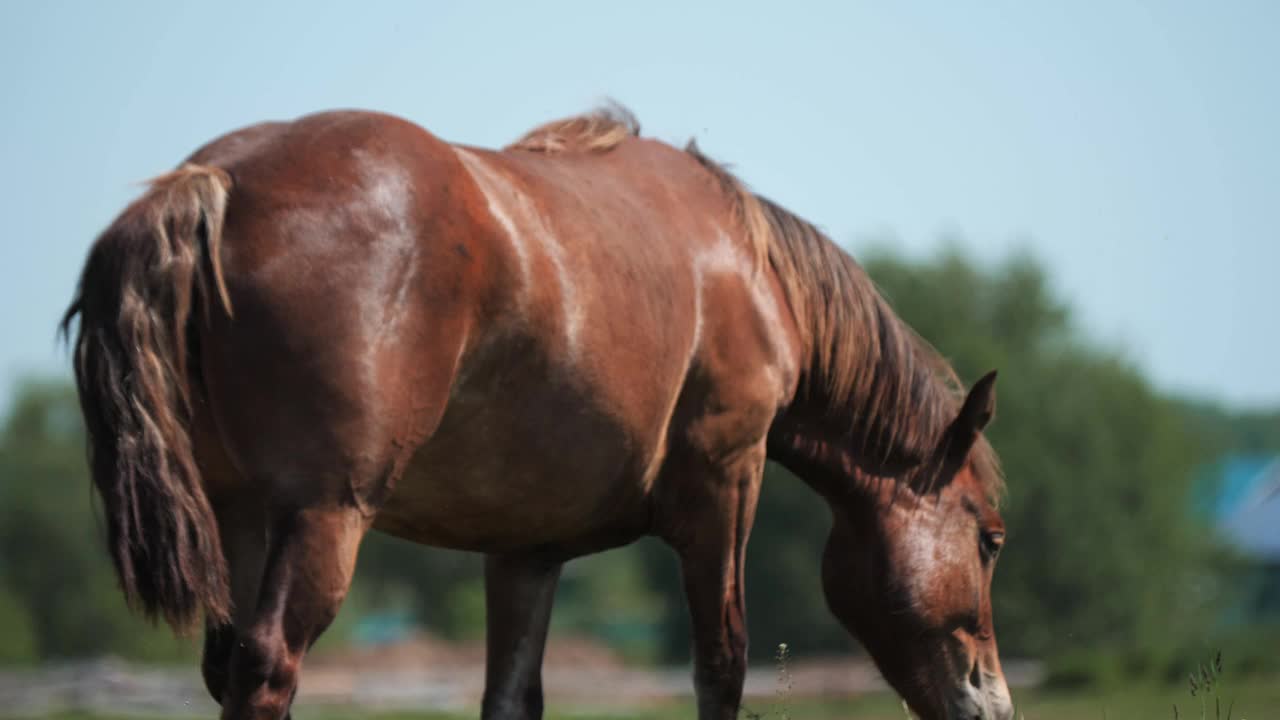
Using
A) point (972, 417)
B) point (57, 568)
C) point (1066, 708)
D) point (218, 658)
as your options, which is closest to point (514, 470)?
point (218, 658)

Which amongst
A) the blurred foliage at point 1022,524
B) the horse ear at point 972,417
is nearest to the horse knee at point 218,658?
the horse ear at point 972,417

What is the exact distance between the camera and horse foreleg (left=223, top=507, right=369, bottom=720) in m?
3.34

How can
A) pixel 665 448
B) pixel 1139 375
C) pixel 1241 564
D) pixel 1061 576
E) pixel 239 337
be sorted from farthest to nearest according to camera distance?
1. pixel 1241 564
2. pixel 1139 375
3. pixel 1061 576
4. pixel 665 448
5. pixel 239 337

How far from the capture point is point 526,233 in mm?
3867

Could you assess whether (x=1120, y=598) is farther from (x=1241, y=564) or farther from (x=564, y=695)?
(x=564, y=695)

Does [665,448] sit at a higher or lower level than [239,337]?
lower

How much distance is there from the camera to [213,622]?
362 cm

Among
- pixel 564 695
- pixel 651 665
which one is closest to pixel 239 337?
pixel 564 695

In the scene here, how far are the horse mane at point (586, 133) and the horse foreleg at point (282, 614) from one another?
6.45 feet

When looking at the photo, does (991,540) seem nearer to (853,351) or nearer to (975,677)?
(975,677)

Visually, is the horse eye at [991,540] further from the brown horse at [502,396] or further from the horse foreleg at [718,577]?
the horse foreleg at [718,577]

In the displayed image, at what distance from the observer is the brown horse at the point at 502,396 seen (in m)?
Answer: 3.33

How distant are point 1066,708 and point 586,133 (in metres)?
18.5

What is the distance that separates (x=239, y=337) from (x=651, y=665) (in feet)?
176
